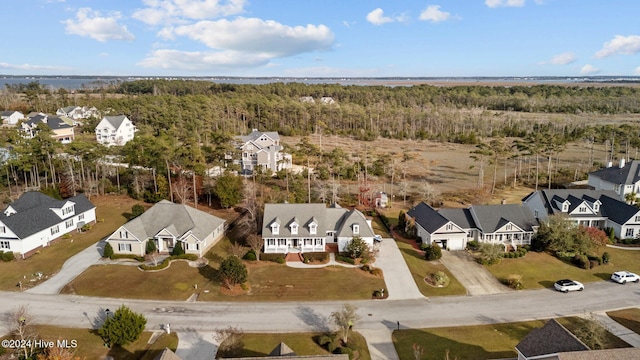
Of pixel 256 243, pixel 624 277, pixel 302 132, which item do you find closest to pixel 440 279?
pixel 624 277

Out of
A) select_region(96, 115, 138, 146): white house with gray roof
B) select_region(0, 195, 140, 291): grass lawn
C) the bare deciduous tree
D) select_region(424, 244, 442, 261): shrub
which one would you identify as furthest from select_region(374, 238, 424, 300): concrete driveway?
select_region(96, 115, 138, 146): white house with gray roof

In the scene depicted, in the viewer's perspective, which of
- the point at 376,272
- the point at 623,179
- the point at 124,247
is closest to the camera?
the point at 376,272

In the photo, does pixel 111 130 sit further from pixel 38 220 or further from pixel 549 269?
pixel 549 269

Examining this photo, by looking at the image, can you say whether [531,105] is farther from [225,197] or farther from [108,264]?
[108,264]

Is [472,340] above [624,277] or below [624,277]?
below

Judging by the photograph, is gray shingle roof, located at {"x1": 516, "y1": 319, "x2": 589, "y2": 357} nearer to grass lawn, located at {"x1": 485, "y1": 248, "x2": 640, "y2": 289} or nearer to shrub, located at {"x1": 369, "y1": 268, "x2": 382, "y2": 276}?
grass lawn, located at {"x1": 485, "y1": 248, "x2": 640, "y2": 289}

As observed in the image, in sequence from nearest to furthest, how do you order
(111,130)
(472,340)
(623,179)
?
1. (472,340)
2. (623,179)
3. (111,130)

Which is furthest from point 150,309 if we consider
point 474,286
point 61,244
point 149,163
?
point 149,163
